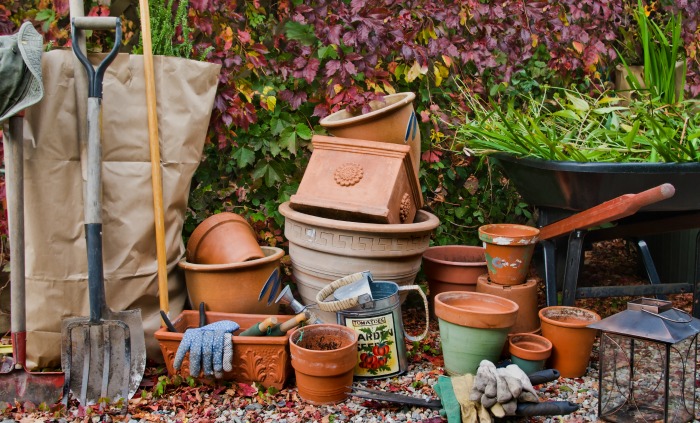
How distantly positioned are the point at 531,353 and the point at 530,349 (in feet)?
0.38

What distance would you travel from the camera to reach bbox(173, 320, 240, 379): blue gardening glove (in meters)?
2.67

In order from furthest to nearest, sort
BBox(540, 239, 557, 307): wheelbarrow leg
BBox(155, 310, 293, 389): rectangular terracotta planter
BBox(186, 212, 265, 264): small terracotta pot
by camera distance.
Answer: BBox(540, 239, 557, 307): wheelbarrow leg → BBox(186, 212, 265, 264): small terracotta pot → BBox(155, 310, 293, 389): rectangular terracotta planter

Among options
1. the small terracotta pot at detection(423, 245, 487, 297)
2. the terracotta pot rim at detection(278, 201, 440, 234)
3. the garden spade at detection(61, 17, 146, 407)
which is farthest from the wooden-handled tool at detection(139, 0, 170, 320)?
the small terracotta pot at detection(423, 245, 487, 297)

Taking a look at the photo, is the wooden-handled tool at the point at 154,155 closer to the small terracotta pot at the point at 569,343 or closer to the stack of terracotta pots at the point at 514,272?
the stack of terracotta pots at the point at 514,272

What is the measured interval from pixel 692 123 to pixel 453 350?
4.91 ft

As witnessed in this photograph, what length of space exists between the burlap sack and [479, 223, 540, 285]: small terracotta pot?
54.8 inches

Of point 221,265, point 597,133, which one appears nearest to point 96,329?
point 221,265

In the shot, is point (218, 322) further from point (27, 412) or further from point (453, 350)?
point (453, 350)

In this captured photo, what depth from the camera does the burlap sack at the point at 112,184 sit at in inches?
108

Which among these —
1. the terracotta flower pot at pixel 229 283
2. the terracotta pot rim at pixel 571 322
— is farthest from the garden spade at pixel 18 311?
the terracotta pot rim at pixel 571 322

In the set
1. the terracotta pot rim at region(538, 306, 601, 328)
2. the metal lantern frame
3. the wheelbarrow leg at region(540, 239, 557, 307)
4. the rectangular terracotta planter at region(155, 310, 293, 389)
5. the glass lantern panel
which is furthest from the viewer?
the wheelbarrow leg at region(540, 239, 557, 307)

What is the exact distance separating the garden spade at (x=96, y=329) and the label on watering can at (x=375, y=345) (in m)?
0.88

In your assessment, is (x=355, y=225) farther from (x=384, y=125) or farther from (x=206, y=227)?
(x=206, y=227)

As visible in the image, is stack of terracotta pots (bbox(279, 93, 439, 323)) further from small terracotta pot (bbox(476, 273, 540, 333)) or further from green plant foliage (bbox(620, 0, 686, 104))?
green plant foliage (bbox(620, 0, 686, 104))
